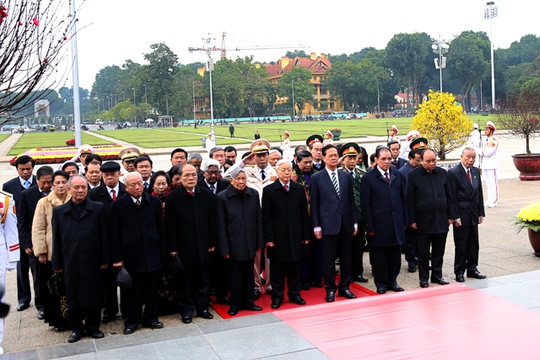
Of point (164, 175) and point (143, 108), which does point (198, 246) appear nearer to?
point (164, 175)

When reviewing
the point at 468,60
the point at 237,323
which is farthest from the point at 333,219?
the point at 468,60

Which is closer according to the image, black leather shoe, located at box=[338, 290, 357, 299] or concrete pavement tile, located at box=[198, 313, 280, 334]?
concrete pavement tile, located at box=[198, 313, 280, 334]

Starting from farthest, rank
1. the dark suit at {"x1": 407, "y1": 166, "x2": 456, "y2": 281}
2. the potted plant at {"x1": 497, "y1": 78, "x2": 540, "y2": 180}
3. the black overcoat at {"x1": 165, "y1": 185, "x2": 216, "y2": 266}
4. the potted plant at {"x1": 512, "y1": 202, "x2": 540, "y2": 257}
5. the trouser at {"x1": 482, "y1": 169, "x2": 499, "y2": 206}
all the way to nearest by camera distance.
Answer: the potted plant at {"x1": 497, "y1": 78, "x2": 540, "y2": 180}, the trouser at {"x1": 482, "y1": 169, "x2": 499, "y2": 206}, the potted plant at {"x1": 512, "y1": 202, "x2": 540, "y2": 257}, the dark suit at {"x1": 407, "y1": 166, "x2": 456, "y2": 281}, the black overcoat at {"x1": 165, "y1": 185, "x2": 216, "y2": 266}

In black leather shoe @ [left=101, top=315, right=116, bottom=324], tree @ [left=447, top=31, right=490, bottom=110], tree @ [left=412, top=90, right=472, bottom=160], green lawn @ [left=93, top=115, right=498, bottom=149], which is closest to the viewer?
black leather shoe @ [left=101, top=315, right=116, bottom=324]

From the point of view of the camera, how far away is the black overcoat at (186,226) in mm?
6730

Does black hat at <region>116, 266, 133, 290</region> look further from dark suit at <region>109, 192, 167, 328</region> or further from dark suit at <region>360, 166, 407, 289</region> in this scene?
dark suit at <region>360, 166, 407, 289</region>

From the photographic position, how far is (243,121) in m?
97.7

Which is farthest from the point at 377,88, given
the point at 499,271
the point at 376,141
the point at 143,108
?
the point at 499,271

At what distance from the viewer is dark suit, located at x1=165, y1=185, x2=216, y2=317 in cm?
674

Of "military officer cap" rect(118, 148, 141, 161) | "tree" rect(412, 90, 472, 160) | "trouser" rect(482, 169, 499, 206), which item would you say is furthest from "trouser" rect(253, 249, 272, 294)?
"tree" rect(412, 90, 472, 160)

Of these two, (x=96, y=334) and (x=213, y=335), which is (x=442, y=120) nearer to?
(x=213, y=335)

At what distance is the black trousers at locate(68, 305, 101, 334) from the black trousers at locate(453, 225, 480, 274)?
455cm

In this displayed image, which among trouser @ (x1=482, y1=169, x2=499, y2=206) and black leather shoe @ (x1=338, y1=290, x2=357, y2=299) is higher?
trouser @ (x1=482, y1=169, x2=499, y2=206)

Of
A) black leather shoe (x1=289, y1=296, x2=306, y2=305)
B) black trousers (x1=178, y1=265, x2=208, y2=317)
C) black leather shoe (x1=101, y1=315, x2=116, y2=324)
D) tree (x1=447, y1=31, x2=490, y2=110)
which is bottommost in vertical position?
black leather shoe (x1=101, y1=315, x2=116, y2=324)
